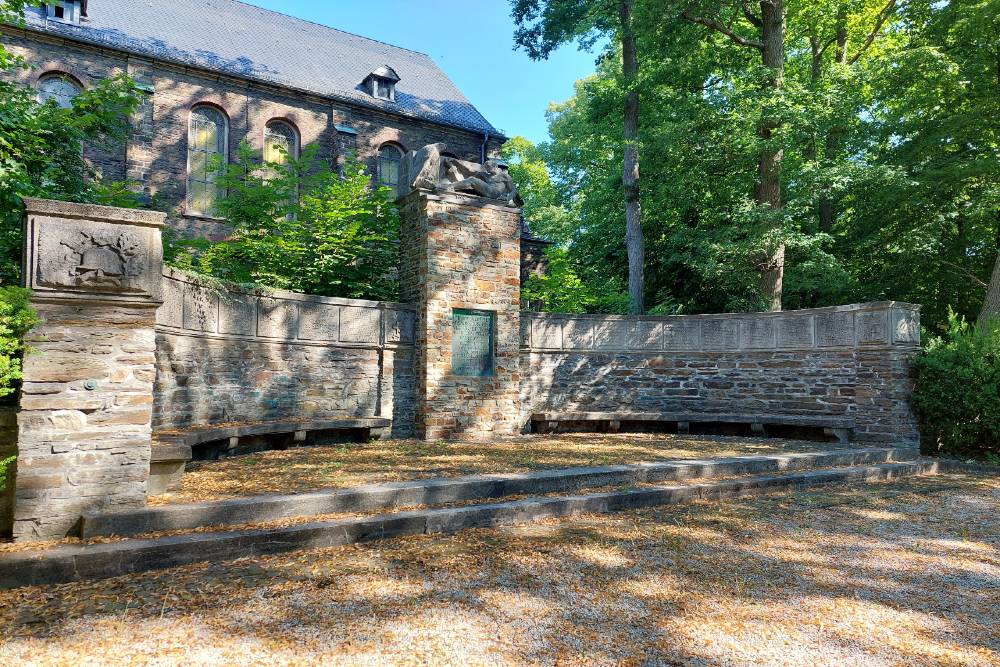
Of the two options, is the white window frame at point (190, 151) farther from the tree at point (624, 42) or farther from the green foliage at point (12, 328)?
the green foliage at point (12, 328)

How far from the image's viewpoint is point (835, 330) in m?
10.2

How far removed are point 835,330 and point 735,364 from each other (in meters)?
1.77

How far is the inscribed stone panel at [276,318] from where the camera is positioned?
826 centimetres

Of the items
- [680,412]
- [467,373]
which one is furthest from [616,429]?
[467,373]

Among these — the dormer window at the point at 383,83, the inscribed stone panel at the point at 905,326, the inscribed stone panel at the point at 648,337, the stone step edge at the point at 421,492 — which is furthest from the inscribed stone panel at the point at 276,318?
the dormer window at the point at 383,83

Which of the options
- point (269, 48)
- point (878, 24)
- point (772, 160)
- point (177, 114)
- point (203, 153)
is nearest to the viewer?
point (772, 160)

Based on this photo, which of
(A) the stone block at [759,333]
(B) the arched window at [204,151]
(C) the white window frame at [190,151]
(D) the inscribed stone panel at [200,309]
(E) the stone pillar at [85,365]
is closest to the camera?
(E) the stone pillar at [85,365]

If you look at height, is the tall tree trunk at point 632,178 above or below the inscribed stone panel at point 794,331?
above

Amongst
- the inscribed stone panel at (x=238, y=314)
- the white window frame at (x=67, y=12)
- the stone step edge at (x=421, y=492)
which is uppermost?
the white window frame at (x=67, y=12)

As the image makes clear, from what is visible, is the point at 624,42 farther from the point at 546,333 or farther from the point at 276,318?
the point at 276,318

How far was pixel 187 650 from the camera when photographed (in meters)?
2.76

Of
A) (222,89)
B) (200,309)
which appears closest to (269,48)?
(222,89)

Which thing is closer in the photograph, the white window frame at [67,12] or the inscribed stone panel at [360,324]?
the inscribed stone panel at [360,324]

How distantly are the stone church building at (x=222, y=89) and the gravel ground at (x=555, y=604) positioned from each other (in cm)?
1248
